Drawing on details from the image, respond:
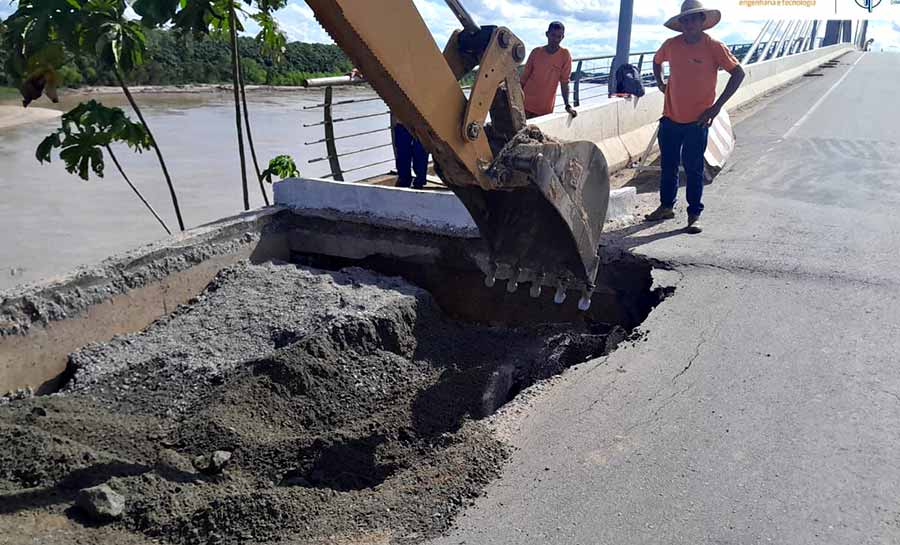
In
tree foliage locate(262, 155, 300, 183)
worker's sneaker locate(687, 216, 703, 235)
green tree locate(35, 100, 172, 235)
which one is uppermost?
green tree locate(35, 100, 172, 235)

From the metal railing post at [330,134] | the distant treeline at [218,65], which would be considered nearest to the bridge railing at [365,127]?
the metal railing post at [330,134]

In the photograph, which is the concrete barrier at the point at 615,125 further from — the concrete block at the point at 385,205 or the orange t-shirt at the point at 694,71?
the concrete block at the point at 385,205

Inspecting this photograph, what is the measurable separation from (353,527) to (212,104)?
91.4 feet

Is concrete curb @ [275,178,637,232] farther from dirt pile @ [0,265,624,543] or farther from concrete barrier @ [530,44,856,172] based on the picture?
concrete barrier @ [530,44,856,172]

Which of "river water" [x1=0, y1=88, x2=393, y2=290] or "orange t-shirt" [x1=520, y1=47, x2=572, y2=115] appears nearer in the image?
"orange t-shirt" [x1=520, y1=47, x2=572, y2=115]

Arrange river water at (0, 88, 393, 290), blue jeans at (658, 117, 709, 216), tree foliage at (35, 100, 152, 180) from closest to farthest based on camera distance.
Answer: tree foliage at (35, 100, 152, 180) → blue jeans at (658, 117, 709, 216) → river water at (0, 88, 393, 290)

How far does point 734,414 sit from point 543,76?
233 inches

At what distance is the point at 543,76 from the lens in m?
8.91

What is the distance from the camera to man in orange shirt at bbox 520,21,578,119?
8797mm

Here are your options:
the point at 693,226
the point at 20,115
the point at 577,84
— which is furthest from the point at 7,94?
the point at 693,226

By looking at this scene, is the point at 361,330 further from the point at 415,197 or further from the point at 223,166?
the point at 223,166

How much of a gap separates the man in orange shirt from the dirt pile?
3.69 metres

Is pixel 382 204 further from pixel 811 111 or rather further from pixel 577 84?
pixel 811 111

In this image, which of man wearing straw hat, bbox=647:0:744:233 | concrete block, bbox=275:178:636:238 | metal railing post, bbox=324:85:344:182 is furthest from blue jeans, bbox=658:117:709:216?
metal railing post, bbox=324:85:344:182
